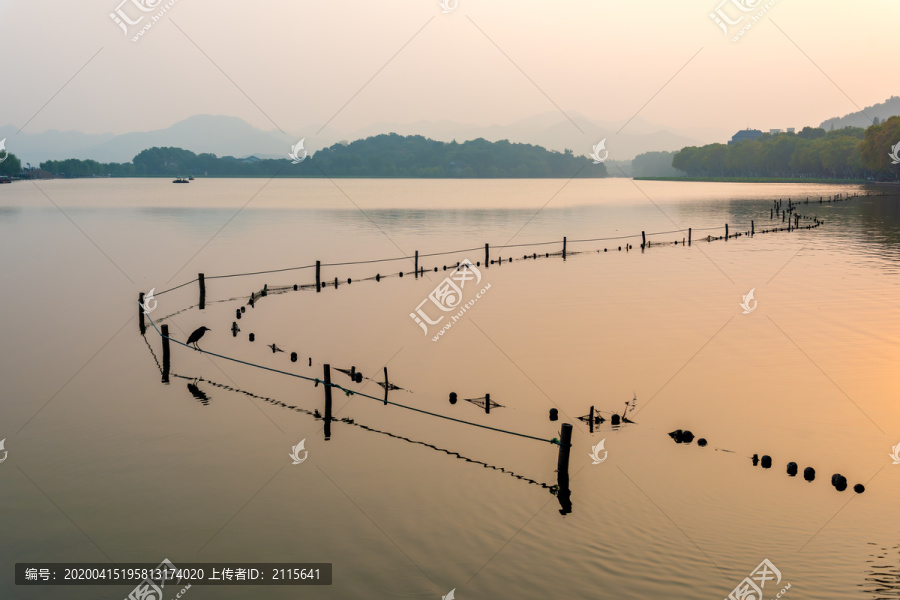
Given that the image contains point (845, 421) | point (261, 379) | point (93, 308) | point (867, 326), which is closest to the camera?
point (845, 421)

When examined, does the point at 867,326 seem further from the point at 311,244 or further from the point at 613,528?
the point at 311,244

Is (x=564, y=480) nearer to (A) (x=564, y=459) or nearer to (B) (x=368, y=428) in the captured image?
(A) (x=564, y=459)

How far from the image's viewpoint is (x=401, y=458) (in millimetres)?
20359

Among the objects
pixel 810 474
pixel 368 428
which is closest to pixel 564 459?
pixel 810 474

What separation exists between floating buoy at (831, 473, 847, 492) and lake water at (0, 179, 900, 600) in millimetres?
297

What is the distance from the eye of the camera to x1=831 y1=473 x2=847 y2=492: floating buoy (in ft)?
58.1

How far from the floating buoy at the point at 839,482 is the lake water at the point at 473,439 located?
0.98ft

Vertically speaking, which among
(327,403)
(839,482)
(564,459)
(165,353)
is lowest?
(839,482)

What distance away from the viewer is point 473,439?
70.5 ft

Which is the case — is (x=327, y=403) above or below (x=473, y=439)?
above

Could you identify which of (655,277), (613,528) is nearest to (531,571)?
(613,528)

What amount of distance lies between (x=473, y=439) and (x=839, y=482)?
9.35 metres

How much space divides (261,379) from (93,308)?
2020 cm

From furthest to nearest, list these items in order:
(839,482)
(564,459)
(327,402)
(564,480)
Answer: (327,402) < (839,482) < (564,480) < (564,459)
